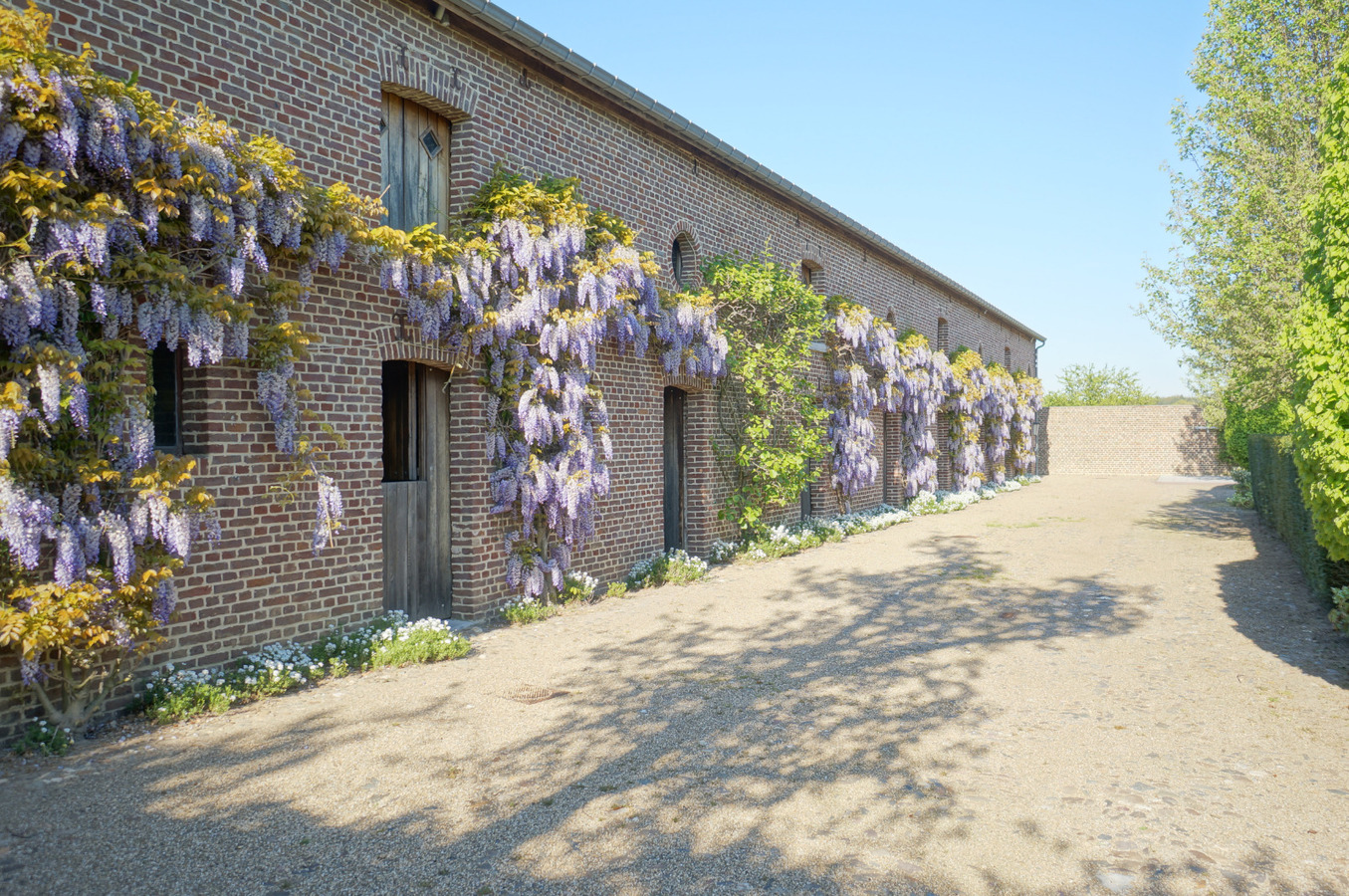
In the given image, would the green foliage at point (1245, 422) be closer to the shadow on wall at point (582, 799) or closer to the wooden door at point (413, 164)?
the shadow on wall at point (582, 799)

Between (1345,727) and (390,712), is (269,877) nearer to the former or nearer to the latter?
(390,712)

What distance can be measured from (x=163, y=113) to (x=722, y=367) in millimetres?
6655

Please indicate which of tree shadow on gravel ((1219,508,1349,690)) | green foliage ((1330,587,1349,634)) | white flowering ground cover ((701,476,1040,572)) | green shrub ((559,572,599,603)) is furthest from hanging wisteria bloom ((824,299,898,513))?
green foliage ((1330,587,1349,634))

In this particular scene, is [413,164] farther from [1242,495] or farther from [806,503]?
[1242,495]

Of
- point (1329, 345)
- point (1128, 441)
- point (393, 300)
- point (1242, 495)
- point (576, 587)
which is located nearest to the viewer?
→ point (1329, 345)

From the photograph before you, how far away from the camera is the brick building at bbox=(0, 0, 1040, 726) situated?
5145mm

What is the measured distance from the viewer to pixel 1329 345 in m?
4.88

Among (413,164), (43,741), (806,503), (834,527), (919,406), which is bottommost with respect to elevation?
(43,741)

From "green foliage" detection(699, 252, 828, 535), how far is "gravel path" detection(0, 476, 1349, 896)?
13.4 feet

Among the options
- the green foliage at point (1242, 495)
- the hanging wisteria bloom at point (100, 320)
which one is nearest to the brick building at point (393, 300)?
the hanging wisteria bloom at point (100, 320)

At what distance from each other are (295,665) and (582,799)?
8.83 feet

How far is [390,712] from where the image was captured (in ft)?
15.6

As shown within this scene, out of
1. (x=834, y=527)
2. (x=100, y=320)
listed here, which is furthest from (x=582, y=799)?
(x=834, y=527)

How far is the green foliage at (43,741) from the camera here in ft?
13.3
